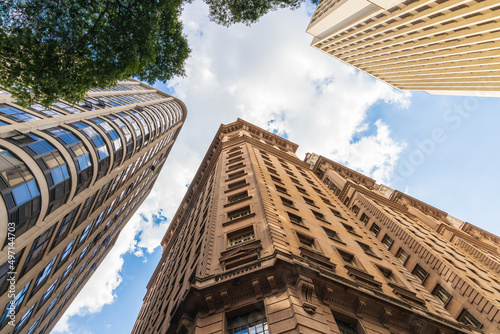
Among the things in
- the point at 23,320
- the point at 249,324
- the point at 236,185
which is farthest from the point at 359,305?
the point at 23,320

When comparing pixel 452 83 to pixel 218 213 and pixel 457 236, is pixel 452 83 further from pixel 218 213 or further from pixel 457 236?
pixel 218 213

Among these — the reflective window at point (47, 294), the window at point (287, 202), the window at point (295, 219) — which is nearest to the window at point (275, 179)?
the window at point (287, 202)

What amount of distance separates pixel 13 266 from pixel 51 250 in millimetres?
7165

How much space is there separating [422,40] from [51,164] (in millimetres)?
45207

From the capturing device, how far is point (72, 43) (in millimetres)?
15172

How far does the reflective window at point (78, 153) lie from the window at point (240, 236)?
14.8m

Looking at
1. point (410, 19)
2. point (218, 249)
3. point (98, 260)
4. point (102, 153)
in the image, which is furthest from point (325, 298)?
point (98, 260)

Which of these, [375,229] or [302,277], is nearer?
[302,277]

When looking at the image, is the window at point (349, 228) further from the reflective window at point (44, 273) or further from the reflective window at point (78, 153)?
the reflective window at point (44, 273)

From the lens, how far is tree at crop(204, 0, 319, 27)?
65.6 feet

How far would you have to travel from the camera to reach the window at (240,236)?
63.5 feet

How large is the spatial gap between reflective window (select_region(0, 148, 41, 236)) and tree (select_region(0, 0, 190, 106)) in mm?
4870

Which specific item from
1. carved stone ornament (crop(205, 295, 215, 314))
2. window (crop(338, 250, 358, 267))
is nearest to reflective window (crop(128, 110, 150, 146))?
window (crop(338, 250, 358, 267))

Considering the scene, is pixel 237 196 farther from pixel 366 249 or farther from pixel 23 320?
pixel 23 320
